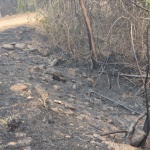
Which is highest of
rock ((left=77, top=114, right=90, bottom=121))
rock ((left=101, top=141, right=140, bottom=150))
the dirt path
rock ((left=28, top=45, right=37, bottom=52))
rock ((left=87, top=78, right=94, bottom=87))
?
the dirt path

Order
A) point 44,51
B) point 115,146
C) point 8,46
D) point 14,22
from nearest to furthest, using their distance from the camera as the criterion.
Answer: point 115,146, point 8,46, point 44,51, point 14,22

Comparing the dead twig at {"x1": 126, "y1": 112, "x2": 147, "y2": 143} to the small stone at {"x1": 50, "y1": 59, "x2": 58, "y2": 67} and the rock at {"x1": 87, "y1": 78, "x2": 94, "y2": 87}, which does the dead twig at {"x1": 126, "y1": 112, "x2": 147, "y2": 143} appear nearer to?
the rock at {"x1": 87, "y1": 78, "x2": 94, "y2": 87}

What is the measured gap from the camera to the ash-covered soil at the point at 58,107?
1.61m

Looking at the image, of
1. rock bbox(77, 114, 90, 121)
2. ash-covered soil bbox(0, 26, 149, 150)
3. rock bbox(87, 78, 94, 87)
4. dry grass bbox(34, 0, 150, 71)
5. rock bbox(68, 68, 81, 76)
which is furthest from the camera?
rock bbox(68, 68, 81, 76)

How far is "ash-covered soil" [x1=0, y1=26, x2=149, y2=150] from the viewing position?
63.3 inches

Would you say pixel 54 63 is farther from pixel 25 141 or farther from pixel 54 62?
pixel 25 141

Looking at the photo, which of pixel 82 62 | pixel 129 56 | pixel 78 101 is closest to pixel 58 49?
pixel 82 62

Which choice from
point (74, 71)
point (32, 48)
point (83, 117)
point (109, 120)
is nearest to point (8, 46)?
point (32, 48)

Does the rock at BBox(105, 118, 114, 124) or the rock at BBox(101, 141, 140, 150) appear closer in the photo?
the rock at BBox(101, 141, 140, 150)

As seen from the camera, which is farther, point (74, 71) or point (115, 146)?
point (74, 71)

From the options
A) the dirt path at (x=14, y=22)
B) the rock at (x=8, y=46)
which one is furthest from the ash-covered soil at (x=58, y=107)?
the dirt path at (x=14, y=22)

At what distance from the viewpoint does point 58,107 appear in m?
2.29

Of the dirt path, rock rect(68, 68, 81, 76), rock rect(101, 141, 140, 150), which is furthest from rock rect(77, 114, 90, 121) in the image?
the dirt path

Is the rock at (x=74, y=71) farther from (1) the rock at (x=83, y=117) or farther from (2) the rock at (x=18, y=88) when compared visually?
(1) the rock at (x=83, y=117)
